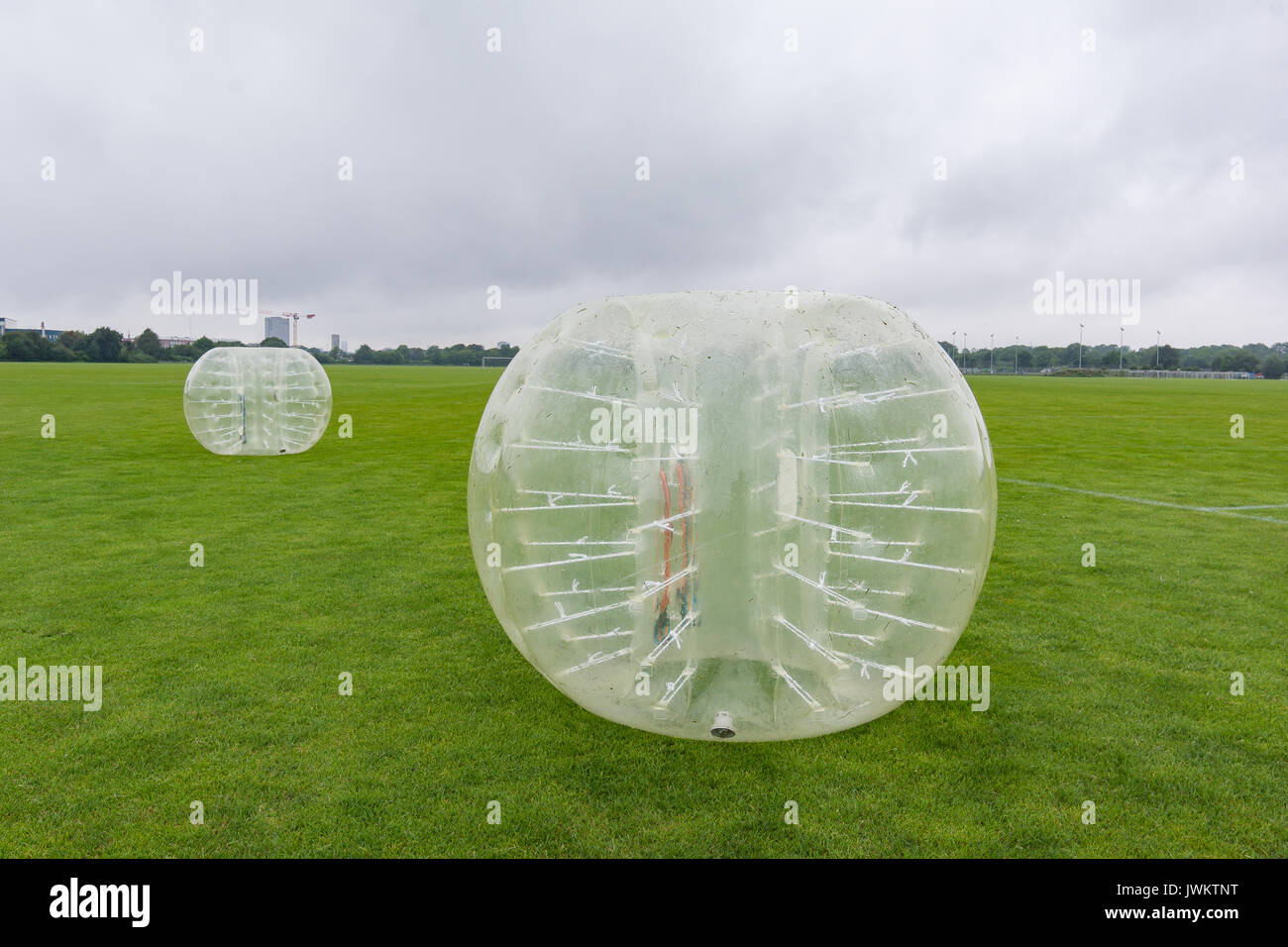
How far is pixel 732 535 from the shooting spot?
386cm

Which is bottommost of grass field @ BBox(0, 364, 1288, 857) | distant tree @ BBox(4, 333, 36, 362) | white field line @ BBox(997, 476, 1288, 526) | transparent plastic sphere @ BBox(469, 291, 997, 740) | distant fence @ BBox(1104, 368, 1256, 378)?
grass field @ BBox(0, 364, 1288, 857)

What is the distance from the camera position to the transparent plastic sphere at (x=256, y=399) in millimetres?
15117

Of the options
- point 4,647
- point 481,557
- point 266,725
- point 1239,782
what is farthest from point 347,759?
point 1239,782

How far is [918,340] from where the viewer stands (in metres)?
4.19

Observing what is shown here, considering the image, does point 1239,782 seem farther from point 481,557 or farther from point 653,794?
point 481,557

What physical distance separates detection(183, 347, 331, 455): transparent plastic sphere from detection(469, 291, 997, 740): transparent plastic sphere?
1262 centimetres

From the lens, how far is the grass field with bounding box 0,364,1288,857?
370 cm
